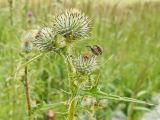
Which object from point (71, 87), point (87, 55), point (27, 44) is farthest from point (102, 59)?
point (71, 87)

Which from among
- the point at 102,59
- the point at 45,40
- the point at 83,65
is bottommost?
the point at 102,59

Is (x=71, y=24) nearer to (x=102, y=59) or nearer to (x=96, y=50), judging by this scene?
(x=96, y=50)

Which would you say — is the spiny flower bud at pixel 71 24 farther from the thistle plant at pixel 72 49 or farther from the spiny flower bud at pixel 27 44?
the spiny flower bud at pixel 27 44

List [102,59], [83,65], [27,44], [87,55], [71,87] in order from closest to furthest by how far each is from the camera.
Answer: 1. [71,87]
2. [83,65]
3. [87,55]
4. [27,44]
5. [102,59]

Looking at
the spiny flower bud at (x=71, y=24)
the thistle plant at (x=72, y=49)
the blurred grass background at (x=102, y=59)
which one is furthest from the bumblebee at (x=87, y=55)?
the blurred grass background at (x=102, y=59)

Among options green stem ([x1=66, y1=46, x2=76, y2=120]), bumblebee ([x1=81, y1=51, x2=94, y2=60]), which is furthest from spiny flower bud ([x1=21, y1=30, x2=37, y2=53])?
green stem ([x1=66, y1=46, x2=76, y2=120])
